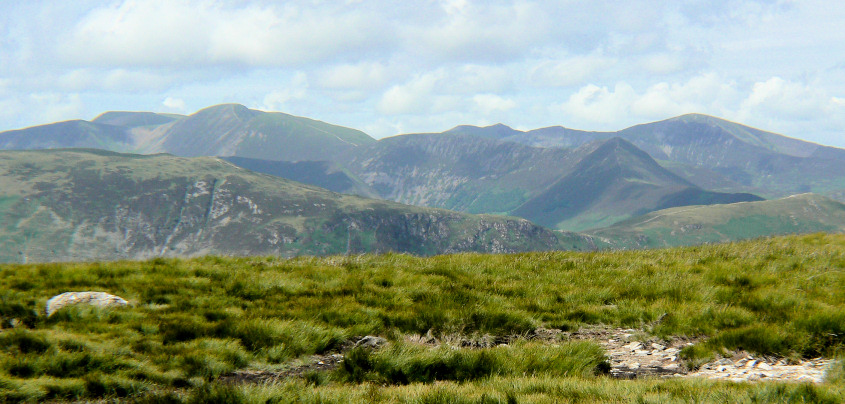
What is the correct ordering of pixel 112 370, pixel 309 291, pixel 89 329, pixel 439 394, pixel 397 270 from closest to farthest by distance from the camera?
1. pixel 439 394
2. pixel 112 370
3. pixel 89 329
4. pixel 309 291
5. pixel 397 270

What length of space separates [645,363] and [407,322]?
14.6 ft

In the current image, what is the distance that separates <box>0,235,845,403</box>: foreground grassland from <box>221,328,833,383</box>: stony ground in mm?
200

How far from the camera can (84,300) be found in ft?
33.8

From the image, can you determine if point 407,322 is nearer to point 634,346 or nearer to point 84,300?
point 634,346

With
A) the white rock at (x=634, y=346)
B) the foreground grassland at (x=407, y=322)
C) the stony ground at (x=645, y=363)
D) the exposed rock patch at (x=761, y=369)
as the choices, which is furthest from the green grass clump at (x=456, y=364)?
the exposed rock patch at (x=761, y=369)

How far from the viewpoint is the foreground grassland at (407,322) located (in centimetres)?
643

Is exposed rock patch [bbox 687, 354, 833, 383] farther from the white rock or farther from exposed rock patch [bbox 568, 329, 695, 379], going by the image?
the white rock

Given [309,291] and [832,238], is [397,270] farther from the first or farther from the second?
[832,238]

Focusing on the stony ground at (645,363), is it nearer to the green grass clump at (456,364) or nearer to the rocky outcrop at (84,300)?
the green grass clump at (456,364)

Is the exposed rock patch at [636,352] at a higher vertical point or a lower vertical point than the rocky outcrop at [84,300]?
lower

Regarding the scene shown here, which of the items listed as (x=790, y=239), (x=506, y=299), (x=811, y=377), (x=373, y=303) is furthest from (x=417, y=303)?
(x=790, y=239)

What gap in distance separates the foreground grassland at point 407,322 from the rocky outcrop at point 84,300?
31 cm

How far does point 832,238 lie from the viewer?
19.7 meters

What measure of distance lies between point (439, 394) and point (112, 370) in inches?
189
